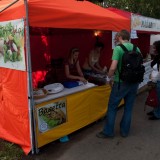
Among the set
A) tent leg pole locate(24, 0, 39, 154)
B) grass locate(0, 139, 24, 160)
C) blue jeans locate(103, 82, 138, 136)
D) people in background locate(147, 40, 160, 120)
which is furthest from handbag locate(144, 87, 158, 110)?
grass locate(0, 139, 24, 160)

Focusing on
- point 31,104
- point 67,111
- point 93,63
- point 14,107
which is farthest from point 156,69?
point 14,107

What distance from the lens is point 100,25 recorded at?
15.0 ft

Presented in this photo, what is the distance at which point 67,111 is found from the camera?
14.0 feet

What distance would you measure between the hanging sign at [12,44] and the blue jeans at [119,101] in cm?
157

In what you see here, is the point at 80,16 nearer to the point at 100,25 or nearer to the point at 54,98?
the point at 100,25

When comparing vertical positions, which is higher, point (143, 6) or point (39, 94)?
point (143, 6)

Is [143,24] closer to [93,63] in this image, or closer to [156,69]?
[93,63]

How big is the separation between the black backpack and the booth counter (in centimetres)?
88

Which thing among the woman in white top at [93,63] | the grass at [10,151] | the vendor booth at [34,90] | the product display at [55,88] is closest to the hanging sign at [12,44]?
the vendor booth at [34,90]

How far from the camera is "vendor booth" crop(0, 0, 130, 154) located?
11.5 ft

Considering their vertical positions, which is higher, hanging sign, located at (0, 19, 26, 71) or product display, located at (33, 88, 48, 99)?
hanging sign, located at (0, 19, 26, 71)

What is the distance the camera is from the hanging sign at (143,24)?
6278 millimetres

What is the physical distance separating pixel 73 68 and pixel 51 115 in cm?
166

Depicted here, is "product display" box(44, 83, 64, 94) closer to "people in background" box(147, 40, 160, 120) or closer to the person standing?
the person standing
